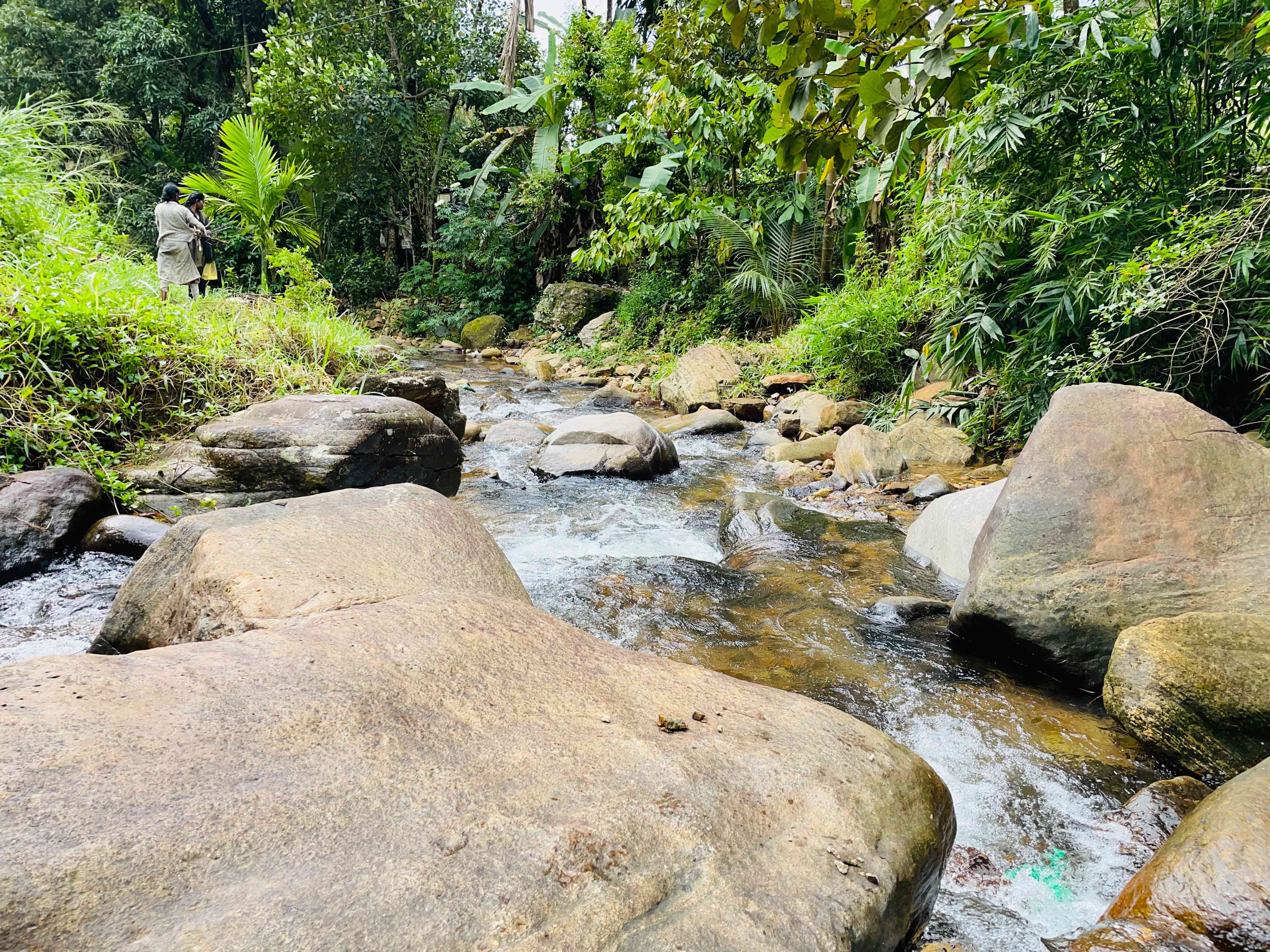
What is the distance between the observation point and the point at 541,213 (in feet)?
54.3

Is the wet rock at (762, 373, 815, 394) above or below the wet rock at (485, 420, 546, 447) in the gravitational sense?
above

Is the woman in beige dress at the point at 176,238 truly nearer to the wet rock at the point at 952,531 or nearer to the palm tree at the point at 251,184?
the palm tree at the point at 251,184

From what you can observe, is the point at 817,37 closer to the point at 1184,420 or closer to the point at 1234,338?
the point at 1184,420

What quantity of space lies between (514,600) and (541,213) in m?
15.7

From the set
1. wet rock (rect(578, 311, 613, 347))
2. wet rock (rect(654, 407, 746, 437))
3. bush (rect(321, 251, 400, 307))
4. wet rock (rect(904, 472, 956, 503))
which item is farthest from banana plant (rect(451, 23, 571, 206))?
wet rock (rect(904, 472, 956, 503))

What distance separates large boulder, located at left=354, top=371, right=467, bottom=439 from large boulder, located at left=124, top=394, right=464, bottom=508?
1035 millimetres

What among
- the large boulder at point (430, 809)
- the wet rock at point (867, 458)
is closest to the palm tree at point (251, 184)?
the wet rock at point (867, 458)

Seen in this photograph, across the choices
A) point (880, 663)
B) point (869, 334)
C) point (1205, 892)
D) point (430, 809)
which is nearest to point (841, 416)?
point (869, 334)

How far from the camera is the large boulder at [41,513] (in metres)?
3.15

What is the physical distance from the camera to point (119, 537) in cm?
339

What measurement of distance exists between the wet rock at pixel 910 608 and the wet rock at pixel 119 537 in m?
3.47

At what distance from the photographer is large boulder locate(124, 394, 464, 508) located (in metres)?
3.87

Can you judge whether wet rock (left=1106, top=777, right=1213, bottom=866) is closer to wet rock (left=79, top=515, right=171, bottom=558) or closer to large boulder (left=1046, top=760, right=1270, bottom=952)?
large boulder (left=1046, top=760, right=1270, bottom=952)

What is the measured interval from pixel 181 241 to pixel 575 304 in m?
8.83
